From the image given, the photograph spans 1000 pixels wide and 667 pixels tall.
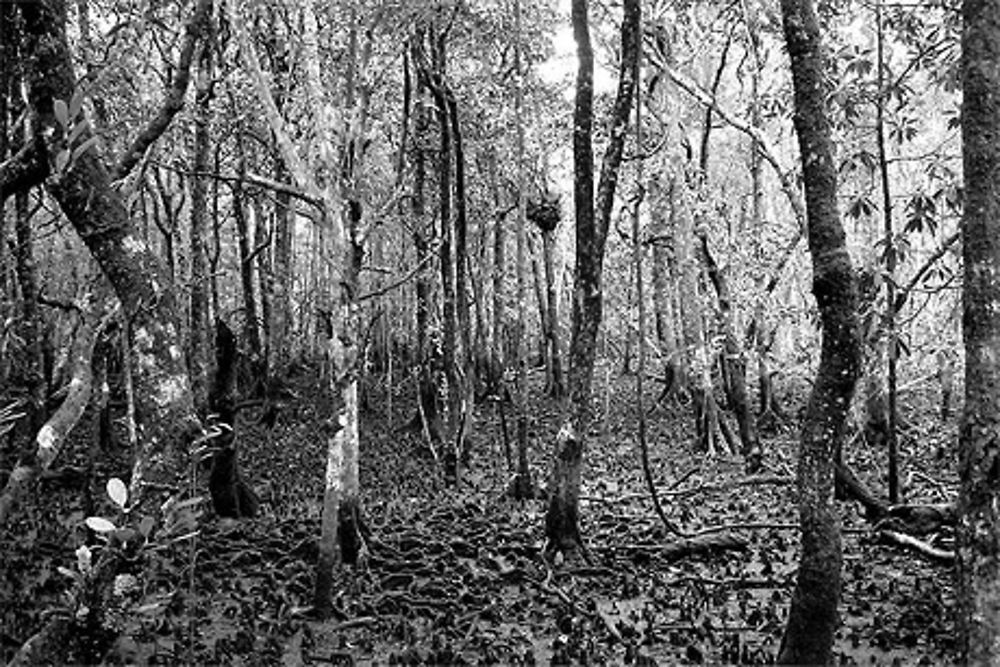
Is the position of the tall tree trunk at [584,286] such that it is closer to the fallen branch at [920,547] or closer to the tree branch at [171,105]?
the fallen branch at [920,547]

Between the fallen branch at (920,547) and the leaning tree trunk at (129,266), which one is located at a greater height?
the leaning tree trunk at (129,266)

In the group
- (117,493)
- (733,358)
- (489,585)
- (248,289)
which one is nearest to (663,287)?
(733,358)

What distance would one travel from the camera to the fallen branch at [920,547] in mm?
7352

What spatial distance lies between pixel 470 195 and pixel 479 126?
14.9 ft

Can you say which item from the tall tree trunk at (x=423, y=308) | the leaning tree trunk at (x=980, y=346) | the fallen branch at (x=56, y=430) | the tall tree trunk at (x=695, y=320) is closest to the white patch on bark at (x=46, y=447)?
the fallen branch at (x=56, y=430)

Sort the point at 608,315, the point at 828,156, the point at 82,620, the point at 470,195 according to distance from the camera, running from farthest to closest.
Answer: the point at 608,315, the point at 470,195, the point at 828,156, the point at 82,620

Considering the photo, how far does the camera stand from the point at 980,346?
4.31 metres

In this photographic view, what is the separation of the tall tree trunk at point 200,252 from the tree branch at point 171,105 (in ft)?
14.4

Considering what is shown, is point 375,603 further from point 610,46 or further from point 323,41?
point 610,46

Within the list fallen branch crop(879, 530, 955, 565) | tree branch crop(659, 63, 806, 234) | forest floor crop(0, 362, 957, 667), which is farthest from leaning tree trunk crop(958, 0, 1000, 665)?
tree branch crop(659, 63, 806, 234)

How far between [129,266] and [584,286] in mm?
4904

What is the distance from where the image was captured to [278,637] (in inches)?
279

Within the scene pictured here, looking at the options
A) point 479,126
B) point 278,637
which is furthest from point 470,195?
point 278,637

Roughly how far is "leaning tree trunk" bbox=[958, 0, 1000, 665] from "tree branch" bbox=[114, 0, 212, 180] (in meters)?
4.75
